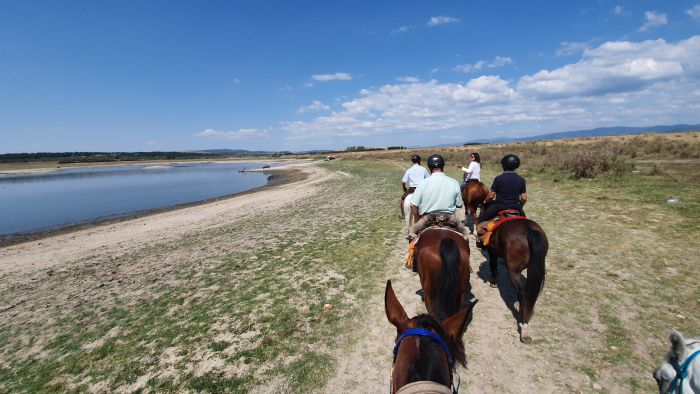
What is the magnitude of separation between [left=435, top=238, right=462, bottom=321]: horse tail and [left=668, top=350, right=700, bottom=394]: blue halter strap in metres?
2.27

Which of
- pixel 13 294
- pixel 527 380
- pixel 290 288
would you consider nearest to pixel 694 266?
pixel 527 380

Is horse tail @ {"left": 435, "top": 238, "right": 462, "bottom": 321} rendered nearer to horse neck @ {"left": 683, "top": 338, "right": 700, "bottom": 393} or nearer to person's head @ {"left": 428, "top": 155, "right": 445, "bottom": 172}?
horse neck @ {"left": 683, "top": 338, "right": 700, "bottom": 393}

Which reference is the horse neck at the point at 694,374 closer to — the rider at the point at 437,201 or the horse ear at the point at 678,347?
the horse ear at the point at 678,347

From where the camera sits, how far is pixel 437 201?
584cm

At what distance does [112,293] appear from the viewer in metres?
8.57

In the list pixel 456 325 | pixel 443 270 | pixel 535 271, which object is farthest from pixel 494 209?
pixel 456 325

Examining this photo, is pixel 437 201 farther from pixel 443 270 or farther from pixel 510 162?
pixel 510 162

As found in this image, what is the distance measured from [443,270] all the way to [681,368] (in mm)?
2537

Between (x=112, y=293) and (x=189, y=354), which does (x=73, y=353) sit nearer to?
(x=189, y=354)

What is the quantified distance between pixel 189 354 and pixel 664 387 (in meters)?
6.29

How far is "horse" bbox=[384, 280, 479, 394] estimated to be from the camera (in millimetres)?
1897

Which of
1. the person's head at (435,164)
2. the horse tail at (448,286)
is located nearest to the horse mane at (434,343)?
the horse tail at (448,286)

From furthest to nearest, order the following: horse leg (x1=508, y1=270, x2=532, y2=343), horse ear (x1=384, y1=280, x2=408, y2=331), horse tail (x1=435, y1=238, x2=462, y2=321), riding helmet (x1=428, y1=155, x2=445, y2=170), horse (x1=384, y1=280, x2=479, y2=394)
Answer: riding helmet (x1=428, y1=155, x2=445, y2=170)
horse leg (x1=508, y1=270, x2=532, y2=343)
horse tail (x1=435, y1=238, x2=462, y2=321)
horse ear (x1=384, y1=280, x2=408, y2=331)
horse (x1=384, y1=280, x2=479, y2=394)

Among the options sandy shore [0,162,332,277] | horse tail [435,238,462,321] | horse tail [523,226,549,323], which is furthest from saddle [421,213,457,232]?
sandy shore [0,162,332,277]
